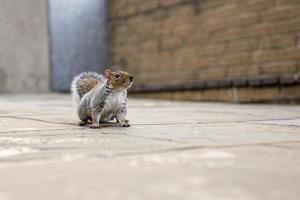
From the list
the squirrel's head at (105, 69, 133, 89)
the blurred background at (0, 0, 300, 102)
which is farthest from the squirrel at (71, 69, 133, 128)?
the blurred background at (0, 0, 300, 102)

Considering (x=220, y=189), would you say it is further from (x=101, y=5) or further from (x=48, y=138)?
(x=101, y=5)

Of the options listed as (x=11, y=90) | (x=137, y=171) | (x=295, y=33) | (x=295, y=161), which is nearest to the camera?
→ (x=137, y=171)

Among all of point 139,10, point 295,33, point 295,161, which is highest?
point 139,10

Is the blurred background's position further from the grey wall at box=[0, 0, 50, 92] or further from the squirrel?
the squirrel

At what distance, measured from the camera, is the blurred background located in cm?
581

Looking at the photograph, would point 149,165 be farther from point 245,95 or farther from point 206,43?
point 206,43

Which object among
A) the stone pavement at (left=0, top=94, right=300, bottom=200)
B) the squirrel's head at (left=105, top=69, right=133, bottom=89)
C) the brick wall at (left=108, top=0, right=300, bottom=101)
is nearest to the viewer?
the stone pavement at (left=0, top=94, right=300, bottom=200)

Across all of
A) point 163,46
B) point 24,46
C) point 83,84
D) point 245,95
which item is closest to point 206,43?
point 163,46

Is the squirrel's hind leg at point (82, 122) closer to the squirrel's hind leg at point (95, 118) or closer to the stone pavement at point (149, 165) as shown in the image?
the squirrel's hind leg at point (95, 118)

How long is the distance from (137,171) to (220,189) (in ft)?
0.87

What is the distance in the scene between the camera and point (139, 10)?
8055mm

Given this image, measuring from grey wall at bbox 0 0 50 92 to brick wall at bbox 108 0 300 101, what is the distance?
1040mm

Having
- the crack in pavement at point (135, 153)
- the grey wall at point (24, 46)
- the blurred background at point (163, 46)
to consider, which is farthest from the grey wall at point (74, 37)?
the crack in pavement at point (135, 153)

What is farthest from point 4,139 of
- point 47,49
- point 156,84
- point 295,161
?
point 47,49
